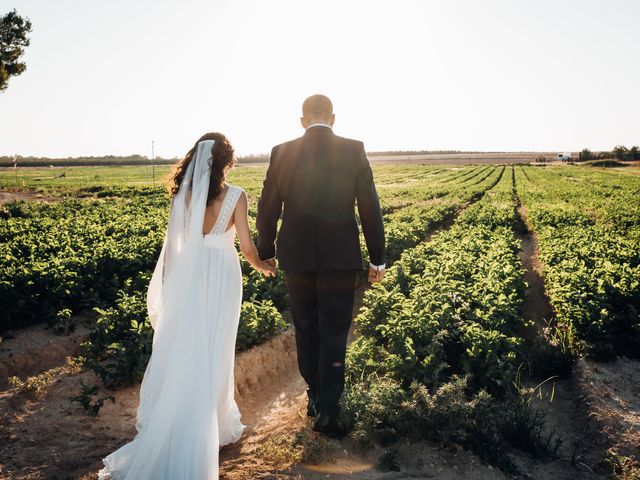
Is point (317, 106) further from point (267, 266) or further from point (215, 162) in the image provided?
point (267, 266)

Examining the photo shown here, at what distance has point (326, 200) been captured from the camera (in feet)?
12.6

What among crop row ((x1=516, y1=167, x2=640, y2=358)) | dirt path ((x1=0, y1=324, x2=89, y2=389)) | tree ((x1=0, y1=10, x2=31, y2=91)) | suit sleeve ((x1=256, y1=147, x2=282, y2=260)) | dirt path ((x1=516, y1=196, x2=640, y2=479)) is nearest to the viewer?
dirt path ((x1=516, y1=196, x2=640, y2=479))

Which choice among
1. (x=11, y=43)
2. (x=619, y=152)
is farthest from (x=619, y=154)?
(x=11, y=43)

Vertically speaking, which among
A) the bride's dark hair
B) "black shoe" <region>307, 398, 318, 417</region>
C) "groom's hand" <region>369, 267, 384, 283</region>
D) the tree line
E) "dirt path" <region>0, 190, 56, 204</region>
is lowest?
"black shoe" <region>307, 398, 318, 417</region>

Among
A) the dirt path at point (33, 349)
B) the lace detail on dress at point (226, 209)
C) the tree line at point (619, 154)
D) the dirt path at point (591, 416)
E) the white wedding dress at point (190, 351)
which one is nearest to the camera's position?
the white wedding dress at point (190, 351)

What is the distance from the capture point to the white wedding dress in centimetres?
332

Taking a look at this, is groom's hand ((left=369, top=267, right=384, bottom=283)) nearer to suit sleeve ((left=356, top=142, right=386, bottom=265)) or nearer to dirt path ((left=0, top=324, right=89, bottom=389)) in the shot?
suit sleeve ((left=356, top=142, right=386, bottom=265))

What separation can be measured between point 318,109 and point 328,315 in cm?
171

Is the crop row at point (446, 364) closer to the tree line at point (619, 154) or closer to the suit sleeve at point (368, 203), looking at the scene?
the suit sleeve at point (368, 203)

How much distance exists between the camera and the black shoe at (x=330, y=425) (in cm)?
388

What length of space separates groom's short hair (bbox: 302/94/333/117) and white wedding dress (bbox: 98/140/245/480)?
2.86 ft

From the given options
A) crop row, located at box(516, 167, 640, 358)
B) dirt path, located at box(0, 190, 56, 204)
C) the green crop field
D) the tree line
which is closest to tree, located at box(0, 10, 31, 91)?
dirt path, located at box(0, 190, 56, 204)

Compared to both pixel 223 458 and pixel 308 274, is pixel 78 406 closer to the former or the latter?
pixel 223 458

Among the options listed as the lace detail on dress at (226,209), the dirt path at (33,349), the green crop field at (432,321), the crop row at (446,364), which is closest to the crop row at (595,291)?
the green crop field at (432,321)
